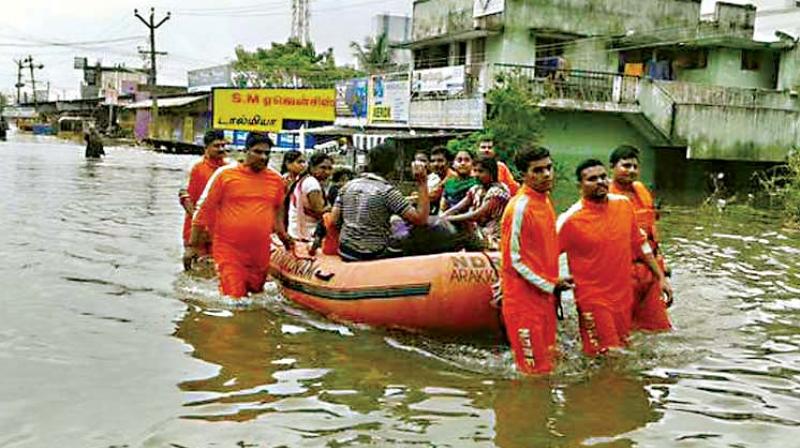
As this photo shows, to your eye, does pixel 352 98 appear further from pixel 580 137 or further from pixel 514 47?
pixel 580 137

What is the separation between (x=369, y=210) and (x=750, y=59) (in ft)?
79.8

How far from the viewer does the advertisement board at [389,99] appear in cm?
2628

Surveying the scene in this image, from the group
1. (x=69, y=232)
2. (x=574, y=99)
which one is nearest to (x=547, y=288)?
(x=69, y=232)

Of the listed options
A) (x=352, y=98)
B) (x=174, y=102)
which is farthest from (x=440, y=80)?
(x=174, y=102)

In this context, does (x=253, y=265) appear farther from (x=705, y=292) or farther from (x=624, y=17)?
(x=624, y=17)

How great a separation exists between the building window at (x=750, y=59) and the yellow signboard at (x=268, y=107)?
13.9 meters

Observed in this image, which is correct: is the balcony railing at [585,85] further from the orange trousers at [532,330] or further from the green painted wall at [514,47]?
the orange trousers at [532,330]

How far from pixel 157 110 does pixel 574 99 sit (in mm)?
30361

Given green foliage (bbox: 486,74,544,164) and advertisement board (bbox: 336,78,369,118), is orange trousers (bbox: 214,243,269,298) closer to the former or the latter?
green foliage (bbox: 486,74,544,164)

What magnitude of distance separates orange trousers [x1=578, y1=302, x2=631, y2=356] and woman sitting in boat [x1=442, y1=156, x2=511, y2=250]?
5.75 ft

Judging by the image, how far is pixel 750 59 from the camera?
92.2 feet

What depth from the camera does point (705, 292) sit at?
997 cm

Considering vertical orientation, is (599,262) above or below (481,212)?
below

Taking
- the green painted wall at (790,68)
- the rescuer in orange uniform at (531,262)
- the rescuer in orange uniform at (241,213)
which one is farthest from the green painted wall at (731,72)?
the rescuer in orange uniform at (531,262)
